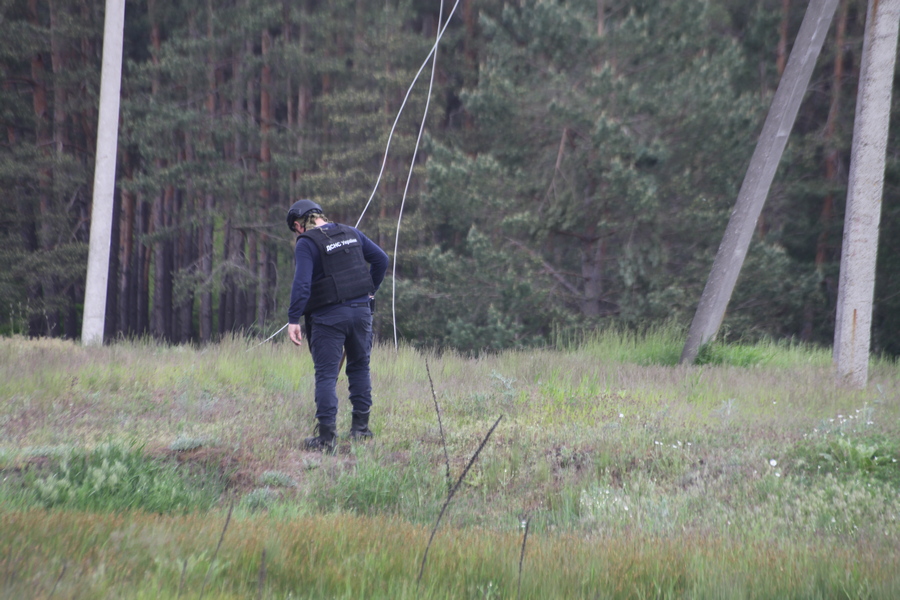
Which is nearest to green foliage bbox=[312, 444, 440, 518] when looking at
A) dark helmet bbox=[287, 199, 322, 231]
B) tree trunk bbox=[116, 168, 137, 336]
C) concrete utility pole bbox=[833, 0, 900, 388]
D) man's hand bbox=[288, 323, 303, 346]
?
man's hand bbox=[288, 323, 303, 346]

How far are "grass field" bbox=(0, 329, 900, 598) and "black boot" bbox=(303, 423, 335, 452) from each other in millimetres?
141

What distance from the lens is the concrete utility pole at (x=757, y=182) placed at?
9.93 meters

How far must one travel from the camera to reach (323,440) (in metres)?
6.01

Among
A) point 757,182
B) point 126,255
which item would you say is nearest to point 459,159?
point 757,182

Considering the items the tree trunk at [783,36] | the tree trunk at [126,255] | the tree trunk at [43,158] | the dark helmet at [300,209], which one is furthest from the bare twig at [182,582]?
the tree trunk at [126,255]

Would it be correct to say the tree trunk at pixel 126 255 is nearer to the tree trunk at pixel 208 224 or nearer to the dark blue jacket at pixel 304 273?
the tree trunk at pixel 208 224

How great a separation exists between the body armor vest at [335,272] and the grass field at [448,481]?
35.3 inches

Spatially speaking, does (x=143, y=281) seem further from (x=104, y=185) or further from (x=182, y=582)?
(x=182, y=582)

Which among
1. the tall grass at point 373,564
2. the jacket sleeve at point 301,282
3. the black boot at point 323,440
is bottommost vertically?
the black boot at point 323,440

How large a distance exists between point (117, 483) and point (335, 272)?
7.60 feet

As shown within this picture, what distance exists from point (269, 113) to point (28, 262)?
842 cm

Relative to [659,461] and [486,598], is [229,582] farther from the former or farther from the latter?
[659,461]

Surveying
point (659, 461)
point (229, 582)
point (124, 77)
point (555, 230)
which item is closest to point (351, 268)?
point (659, 461)

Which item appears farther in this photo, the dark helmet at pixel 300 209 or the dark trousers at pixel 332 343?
the dark helmet at pixel 300 209
